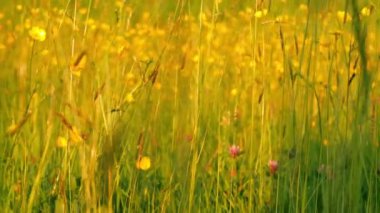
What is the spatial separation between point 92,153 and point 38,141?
101 centimetres

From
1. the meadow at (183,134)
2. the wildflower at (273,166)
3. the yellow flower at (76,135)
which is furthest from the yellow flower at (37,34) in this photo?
the wildflower at (273,166)

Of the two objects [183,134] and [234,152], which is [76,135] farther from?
[234,152]

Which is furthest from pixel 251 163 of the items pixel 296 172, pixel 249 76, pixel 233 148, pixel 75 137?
pixel 249 76

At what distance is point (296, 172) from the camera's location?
1767mm

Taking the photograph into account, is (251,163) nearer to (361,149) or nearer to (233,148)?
(233,148)

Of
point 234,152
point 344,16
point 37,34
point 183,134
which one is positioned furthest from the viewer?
point 234,152

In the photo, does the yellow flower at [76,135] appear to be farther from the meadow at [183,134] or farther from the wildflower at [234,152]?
the wildflower at [234,152]

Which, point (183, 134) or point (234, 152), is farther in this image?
point (234, 152)

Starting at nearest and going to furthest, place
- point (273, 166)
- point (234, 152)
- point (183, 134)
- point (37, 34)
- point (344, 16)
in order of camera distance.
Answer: point (183, 134) → point (344, 16) → point (37, 34) → point (273, 166) → point (234, 152)

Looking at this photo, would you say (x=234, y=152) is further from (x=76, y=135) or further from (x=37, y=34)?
(x=76, y=135)

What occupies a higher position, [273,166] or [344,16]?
[344,16]

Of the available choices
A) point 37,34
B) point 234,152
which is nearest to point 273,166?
point 234,152

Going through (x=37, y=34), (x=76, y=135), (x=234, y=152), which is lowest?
(x=234, y=152)

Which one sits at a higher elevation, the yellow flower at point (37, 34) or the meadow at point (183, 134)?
the yellow flower at point (37, 34)
